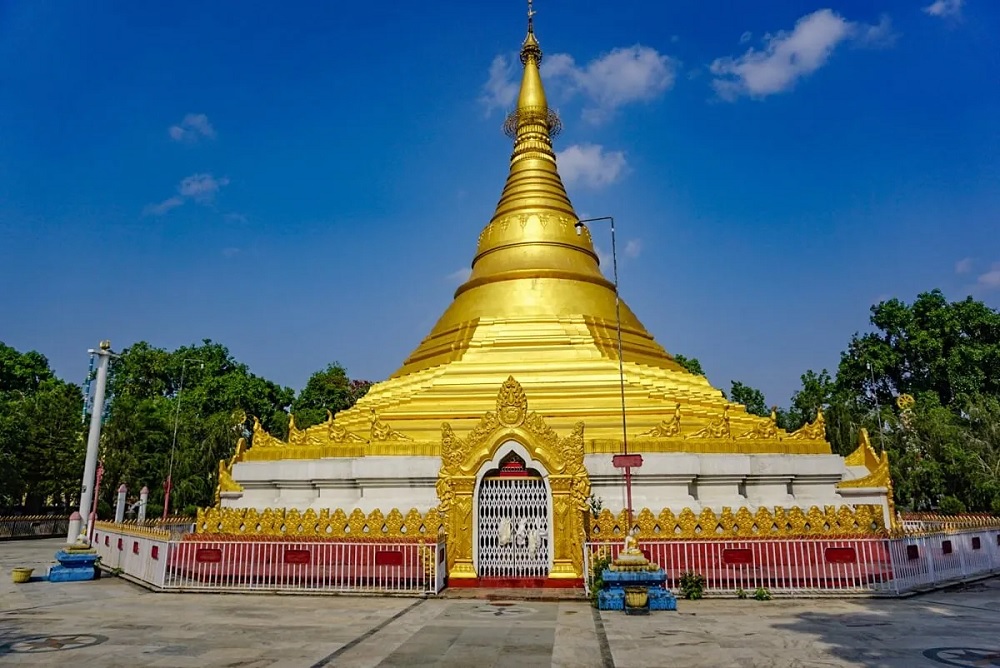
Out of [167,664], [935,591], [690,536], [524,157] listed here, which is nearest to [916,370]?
[524,157]

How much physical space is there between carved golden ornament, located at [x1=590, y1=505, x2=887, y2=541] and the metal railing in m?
28.9

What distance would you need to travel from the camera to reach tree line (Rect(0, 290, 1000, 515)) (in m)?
26.1

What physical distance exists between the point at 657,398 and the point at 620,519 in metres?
5.28

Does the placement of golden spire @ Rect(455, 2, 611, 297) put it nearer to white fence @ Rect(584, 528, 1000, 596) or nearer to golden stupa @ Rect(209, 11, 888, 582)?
golden stupa @ Rect(209, 11, 888, 582)

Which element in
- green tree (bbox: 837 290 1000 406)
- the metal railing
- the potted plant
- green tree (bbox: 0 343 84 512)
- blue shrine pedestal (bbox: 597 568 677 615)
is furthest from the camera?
green tree (bbox: 837 290 1000 406)

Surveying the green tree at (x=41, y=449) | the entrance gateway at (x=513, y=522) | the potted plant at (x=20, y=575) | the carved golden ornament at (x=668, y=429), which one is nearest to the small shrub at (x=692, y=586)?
the entrance gateway at (x=513, y=522)

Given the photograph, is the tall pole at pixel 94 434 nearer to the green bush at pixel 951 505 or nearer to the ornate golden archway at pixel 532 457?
the ornate golden archway at pixel 532 457

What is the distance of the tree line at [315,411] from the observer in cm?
2609

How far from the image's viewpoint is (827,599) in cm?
1138

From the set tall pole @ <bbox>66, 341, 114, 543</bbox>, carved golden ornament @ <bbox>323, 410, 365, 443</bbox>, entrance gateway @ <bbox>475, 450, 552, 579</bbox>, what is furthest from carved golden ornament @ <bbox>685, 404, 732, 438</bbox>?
tall pole @ <bbox>66, 341, 114, 543</bbox>

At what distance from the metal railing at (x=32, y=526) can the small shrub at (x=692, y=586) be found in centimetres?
3020

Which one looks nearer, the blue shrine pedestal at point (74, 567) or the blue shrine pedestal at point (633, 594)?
the blue shrine pedestal at point (633, 594)

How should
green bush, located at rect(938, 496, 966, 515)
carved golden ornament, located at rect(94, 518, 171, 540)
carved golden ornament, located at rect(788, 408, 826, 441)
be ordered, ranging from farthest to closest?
green bush, located at rect(938, 496, 966, 515), carved golden ornament, located at rect(788, 408, 826, 441), carved golden ornament, located at rect(94, 518, 171, 540)

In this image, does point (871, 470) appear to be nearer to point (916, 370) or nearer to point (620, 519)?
point (620, 519)
